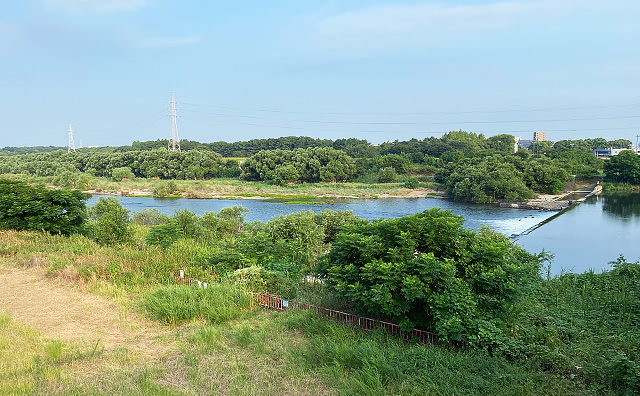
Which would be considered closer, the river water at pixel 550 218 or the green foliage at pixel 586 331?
the green foliage at pixel 586 331

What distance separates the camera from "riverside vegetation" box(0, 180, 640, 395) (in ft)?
16.6

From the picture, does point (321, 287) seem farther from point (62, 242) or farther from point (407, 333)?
point (62, 242)

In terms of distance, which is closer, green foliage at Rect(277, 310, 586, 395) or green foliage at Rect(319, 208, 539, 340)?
green foliage at Rect(277, 310, 586, 395)

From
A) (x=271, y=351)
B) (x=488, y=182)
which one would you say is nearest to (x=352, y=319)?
(x=271, y=351)

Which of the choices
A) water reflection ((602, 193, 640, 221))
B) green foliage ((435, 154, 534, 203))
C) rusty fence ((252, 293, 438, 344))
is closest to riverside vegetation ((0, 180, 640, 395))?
rusty fence ((252, 293, 438, 344))

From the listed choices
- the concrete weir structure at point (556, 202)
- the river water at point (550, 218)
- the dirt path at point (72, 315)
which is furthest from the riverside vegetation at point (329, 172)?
the dirt path at point (72, 315)

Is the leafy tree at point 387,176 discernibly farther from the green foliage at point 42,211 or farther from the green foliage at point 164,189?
the green foliage at point 42,211

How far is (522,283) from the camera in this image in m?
6.34

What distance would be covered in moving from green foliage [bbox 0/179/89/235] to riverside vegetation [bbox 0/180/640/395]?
263 inches

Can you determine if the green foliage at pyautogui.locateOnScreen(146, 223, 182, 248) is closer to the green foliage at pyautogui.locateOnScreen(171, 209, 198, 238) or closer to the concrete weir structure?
the green foliage at pyautogui.locateOnScreen(171, 209, 198, 238)

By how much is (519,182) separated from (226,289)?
55.6 metres

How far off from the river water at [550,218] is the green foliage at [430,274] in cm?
1481

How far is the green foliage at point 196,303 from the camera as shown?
7434 mm

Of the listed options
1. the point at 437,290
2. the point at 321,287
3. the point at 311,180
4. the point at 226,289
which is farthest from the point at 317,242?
the point at 311,180
